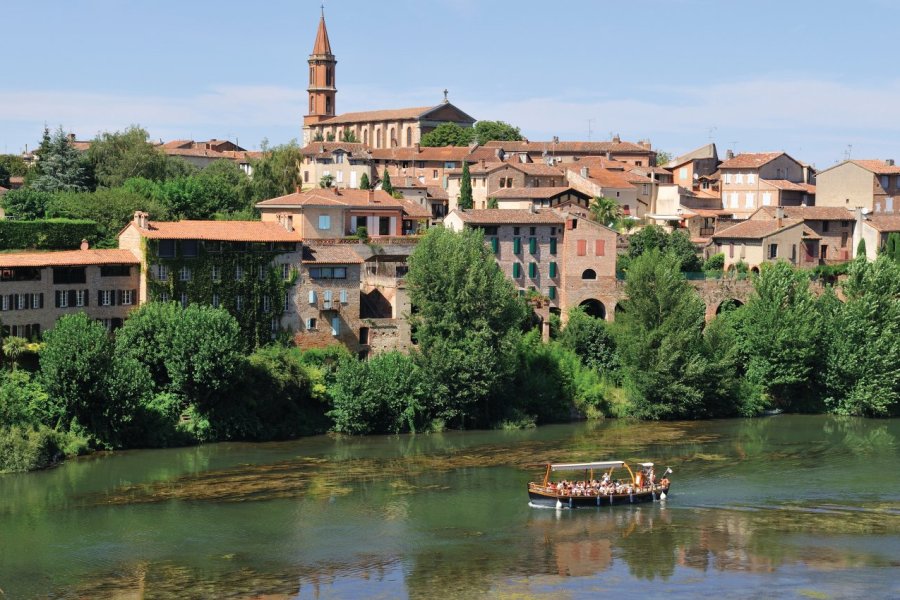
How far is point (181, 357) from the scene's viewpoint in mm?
51500

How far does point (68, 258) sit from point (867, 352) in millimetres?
37179

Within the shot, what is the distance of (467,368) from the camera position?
5559cm

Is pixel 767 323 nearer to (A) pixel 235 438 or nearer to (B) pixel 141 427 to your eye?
(A) pixel 235 438

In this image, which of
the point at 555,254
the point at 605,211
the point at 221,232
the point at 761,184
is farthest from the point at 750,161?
the point at 221,232

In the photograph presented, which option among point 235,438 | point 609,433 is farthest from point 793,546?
point 235,438

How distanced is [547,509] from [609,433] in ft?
43.5

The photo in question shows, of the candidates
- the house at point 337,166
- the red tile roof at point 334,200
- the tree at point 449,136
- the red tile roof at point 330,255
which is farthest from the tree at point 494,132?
the red tile roof at point 330,255

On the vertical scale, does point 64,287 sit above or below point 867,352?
above

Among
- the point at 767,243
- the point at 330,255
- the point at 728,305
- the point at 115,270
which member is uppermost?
the point at 767,243

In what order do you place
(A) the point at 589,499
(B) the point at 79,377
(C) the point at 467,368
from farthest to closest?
(C) the point at 467,368
(B) the point at 79,377
(A) the point at 589,499

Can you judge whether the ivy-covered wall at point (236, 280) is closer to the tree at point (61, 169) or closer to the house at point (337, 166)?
the tree at point (61, 169)

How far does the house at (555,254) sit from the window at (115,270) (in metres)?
18.0

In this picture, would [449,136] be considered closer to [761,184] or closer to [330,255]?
[761,184]

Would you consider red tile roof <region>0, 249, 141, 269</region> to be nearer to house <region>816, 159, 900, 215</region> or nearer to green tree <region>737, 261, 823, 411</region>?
green tree <region>737, 261, 823, 411</region>
